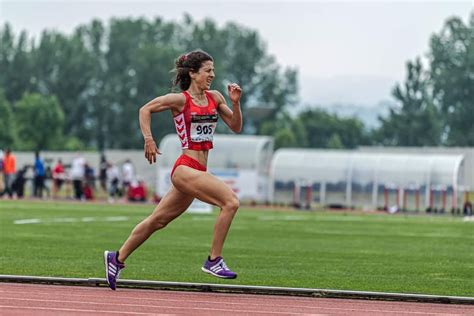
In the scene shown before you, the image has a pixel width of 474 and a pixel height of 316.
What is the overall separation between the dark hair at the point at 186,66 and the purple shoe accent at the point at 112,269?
70.1 inches

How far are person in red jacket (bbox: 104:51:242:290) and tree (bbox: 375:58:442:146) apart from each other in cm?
10688

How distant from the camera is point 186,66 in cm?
1242

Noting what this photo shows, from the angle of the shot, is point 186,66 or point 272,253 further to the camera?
point 272,253

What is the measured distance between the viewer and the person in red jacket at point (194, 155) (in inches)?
472

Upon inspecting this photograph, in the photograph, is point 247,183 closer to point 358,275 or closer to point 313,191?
point 313,191

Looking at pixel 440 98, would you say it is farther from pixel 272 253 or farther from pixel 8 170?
pixel 272 253

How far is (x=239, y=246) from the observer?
66.8 ft

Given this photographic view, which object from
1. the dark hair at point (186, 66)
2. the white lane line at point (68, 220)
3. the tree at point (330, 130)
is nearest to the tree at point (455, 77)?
the tree at point (330, 130)

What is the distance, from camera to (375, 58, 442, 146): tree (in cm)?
11900

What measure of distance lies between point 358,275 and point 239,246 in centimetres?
598

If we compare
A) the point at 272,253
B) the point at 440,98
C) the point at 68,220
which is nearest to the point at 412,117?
the point at 440,98

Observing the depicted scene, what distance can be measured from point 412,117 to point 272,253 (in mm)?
103985

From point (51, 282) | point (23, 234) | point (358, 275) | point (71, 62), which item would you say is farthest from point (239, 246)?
point (71, 62)

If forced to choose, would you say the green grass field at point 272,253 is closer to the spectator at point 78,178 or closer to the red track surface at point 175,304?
the red track surface at point 175,304
